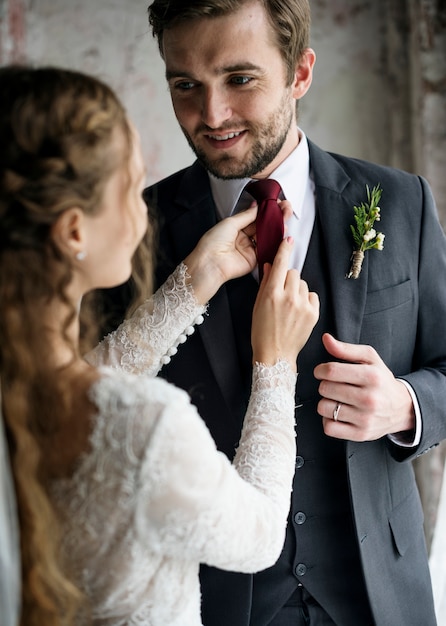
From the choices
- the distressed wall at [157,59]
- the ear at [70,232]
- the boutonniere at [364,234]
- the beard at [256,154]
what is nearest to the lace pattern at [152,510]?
the ear at [70,232]

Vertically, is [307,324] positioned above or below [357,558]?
above

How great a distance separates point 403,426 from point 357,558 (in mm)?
348

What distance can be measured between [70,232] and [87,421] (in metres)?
0.30

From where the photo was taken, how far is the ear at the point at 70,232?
118 centimetres

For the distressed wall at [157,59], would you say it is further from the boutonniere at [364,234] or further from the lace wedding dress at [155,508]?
the lace wedding dress at [155,508]

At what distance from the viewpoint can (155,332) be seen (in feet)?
5.67

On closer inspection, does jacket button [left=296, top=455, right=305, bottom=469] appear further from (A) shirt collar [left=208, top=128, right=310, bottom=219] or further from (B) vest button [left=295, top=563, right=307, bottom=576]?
(A) shirt collar [left=208, top=128, right=310, bottom=219]

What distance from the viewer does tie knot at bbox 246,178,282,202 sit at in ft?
5.98

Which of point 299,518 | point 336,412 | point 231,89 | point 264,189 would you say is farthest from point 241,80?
point 299,518

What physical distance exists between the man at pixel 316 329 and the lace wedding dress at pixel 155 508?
0.44 m

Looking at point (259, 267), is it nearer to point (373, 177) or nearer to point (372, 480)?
point (373, 177)

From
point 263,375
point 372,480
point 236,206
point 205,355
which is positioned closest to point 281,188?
point 236,206

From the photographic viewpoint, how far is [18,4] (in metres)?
3.14

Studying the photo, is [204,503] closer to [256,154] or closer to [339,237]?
[339,237]
